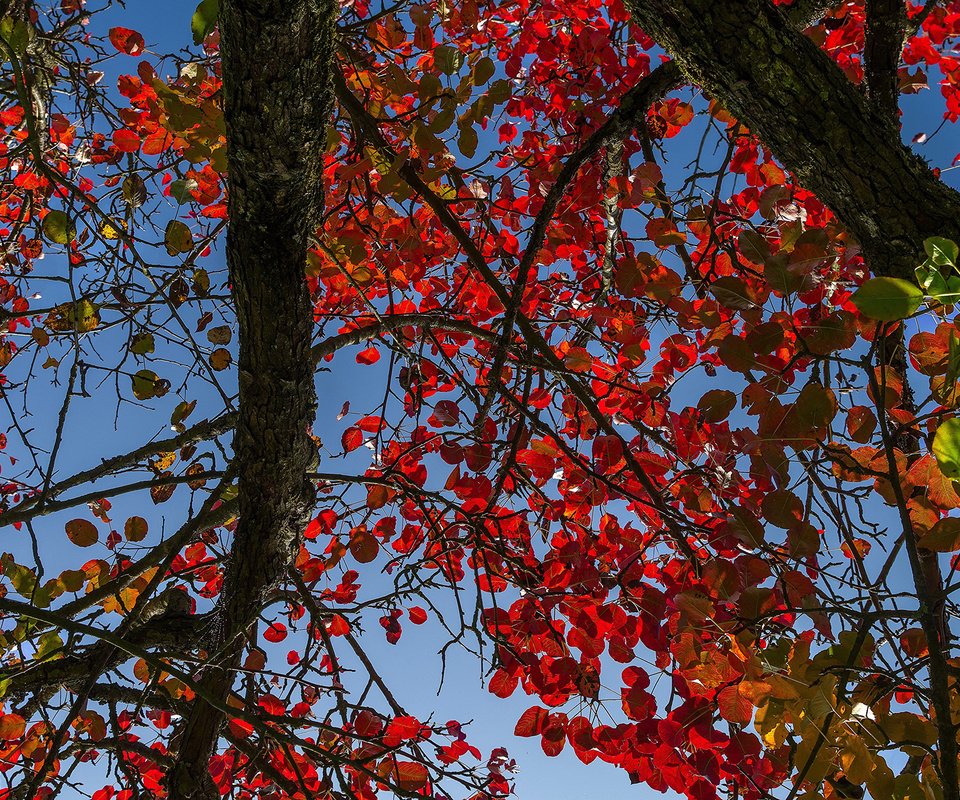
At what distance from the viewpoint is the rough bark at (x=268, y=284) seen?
1570 millimetres

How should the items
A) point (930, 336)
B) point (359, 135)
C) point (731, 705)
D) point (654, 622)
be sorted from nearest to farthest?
point (930, 336)
point (731, 705)
point (654, 622)
point (359, 135)

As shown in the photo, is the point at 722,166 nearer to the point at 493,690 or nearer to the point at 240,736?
the point at 493,690

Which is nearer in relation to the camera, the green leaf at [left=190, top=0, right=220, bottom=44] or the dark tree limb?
the green leaf at [left=190, top=0, right=220, bottom=44]

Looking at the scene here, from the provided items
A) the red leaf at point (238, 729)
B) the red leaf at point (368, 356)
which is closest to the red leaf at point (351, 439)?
the red leaf at point (368, 356)

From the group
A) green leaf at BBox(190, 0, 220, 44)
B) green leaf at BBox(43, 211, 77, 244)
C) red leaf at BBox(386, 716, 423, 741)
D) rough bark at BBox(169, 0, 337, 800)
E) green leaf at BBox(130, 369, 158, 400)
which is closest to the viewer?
green leaf at BBox(190, 0, 220, 44)

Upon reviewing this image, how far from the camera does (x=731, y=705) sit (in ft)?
4.98

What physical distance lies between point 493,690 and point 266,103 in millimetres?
1819

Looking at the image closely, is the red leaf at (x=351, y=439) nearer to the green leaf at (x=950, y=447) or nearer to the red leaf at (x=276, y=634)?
the red leaf at (x=276, y=634)

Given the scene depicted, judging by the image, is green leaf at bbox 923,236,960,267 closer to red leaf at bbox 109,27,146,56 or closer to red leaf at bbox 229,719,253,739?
red leaf at bbox 229,719,253,739

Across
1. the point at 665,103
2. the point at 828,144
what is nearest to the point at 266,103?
the point at 828,144

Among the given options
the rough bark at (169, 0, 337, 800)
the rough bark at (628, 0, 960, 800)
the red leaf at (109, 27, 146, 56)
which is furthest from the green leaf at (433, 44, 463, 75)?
the red leaf at (109, 27, 146, 56)

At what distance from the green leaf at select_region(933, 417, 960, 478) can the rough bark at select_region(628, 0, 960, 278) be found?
0.61 meters

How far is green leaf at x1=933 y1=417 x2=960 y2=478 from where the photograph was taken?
86 cm

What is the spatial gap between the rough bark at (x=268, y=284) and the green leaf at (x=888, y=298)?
51.1 inches
